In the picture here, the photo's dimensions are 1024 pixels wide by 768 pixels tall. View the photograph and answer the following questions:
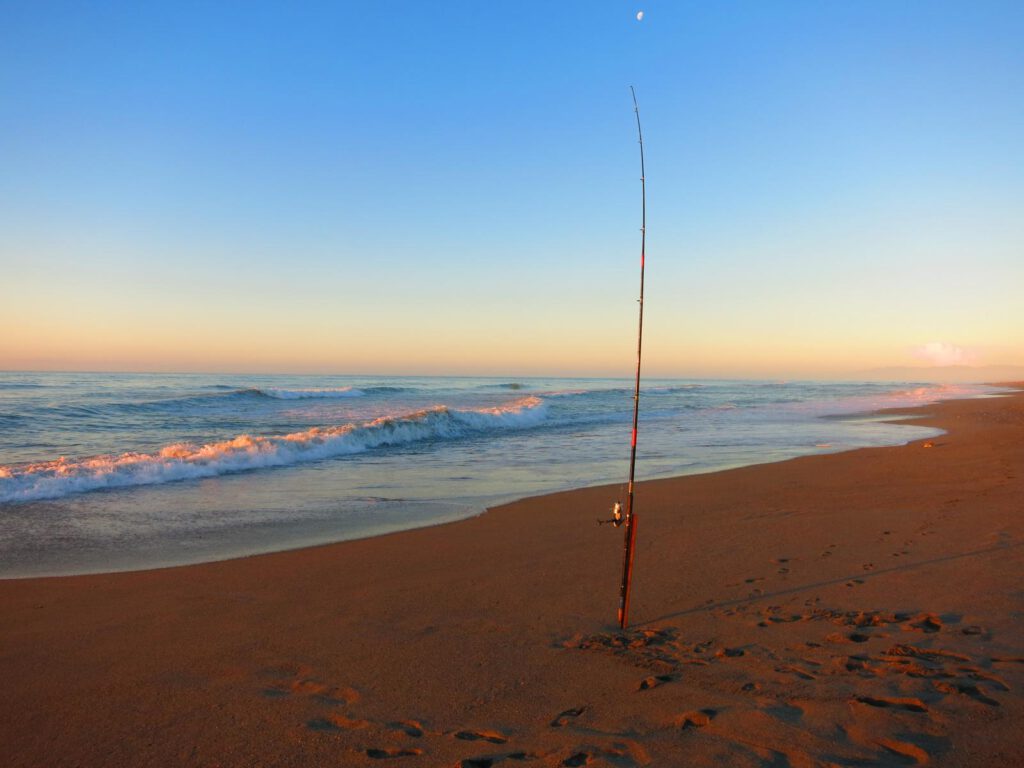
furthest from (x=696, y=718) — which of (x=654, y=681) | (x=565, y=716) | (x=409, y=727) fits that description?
(x=409, y=727)

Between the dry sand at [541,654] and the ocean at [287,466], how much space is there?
1.22m

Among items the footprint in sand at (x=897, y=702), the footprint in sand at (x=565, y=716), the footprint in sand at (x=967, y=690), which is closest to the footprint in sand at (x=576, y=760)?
the footprint in sand at (x=565, y=716)

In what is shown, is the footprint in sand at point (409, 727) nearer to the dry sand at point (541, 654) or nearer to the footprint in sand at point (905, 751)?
the dry sand at point (541, 654)

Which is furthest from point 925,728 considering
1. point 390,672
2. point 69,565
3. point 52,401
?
point 52,401

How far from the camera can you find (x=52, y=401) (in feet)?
80.2

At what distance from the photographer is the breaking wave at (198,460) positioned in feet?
29.3

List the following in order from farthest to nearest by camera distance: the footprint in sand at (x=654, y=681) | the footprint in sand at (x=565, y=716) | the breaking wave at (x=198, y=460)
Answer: the breaking wave at (x=198, y=460), the footprint in sand at (x=654, y=681), the footprint in sand at (x=565, y=716)

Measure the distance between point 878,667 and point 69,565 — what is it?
5842 mm

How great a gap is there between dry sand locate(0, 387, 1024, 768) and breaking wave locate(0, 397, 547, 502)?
470 cm

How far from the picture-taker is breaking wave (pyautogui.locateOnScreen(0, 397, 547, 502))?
8.93m

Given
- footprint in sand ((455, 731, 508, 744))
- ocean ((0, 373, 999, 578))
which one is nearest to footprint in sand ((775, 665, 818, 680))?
footprint in sand ((455, 731, 508, 744))

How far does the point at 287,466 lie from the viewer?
11938 mm

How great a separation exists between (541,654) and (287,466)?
936 centimetres

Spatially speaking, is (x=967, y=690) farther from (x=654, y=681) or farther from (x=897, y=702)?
(x=654, y=681)
